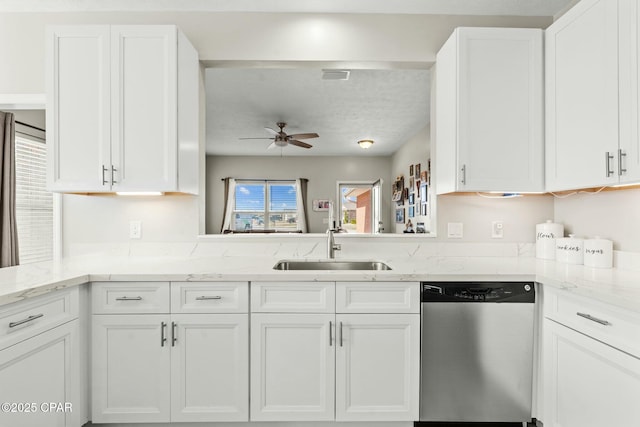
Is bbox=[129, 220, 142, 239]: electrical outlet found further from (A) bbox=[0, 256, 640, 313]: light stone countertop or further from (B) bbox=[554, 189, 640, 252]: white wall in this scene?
(B) bbox=[554, 189, 640, 252]: white wall

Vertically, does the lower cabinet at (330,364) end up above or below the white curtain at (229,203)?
below

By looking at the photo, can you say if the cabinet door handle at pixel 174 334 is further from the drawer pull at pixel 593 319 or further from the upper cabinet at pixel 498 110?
the drawer pull at pixel 593 319

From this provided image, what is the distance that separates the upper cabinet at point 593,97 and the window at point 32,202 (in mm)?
3842

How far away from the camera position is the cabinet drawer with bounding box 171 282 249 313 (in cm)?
161

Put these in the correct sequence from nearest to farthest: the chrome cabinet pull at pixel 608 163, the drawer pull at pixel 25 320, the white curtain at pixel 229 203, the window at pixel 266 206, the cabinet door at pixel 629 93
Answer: the drawer pull at pixel 25 320, the cabinet door at pixel 629 93, the chrome cabinet pull at pixel 608 163, the white curtain at pixel 229 203, the window at pixel 266 206

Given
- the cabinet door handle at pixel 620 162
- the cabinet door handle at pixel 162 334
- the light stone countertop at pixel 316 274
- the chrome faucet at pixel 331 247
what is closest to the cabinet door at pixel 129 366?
the cabinet door handle at pixel 162 334

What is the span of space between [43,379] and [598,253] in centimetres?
270

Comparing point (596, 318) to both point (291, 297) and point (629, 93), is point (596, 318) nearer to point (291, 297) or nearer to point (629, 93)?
point (629, 93)

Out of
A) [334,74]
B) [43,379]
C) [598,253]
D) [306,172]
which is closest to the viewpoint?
[43,379]

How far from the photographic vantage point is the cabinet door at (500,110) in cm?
190

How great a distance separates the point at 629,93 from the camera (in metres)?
1.43

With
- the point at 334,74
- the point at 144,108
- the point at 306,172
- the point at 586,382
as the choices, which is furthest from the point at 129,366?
the point at 306,172

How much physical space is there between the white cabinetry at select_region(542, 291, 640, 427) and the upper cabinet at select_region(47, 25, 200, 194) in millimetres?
2030

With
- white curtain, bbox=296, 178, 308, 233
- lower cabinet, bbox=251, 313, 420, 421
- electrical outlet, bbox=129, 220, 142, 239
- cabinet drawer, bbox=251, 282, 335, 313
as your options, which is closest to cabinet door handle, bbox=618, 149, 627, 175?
lower cabinet, bbox=251, 313, 420, 421
